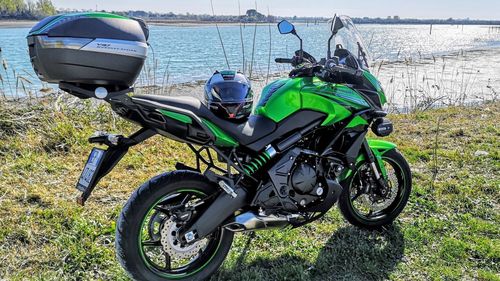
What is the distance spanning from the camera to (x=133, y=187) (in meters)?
4.31

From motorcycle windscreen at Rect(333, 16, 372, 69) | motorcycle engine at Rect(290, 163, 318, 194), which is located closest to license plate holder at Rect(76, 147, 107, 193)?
motorcycle engine at Rect(290, 163, 318, 194)

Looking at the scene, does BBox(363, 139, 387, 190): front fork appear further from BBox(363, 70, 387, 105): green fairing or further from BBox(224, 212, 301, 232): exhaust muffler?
BBox(224, 212, 301, 232): exhaust muffler

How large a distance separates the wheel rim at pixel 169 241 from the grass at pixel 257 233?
0.21 m

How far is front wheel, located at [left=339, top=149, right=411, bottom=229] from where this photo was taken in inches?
142

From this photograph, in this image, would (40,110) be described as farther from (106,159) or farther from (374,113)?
(374,113)

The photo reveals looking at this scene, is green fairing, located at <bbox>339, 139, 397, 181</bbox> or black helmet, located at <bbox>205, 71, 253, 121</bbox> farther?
green fairing, located at <bbox>339, 139, 397, 181</bbox>

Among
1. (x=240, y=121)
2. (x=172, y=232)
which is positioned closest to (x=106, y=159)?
(x=172, y=232)

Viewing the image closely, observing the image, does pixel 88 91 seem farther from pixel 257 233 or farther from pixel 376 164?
pixel 376 164

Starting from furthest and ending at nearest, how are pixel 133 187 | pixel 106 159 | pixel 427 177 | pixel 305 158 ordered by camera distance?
1. pixel 427 177
2. pixel 133 187
3. pixel 305 158
4. pixel 106 159

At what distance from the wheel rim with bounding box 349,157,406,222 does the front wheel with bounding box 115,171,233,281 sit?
1257 millimetres

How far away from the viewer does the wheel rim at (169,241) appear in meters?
2.68

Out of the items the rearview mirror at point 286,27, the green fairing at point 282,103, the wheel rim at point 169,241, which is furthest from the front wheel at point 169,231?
the rearview mirror at point 286,27

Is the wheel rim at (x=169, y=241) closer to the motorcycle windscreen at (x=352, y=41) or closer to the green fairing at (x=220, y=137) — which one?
the green fairing at (x=220, y=137)

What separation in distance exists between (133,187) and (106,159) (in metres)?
1.93
